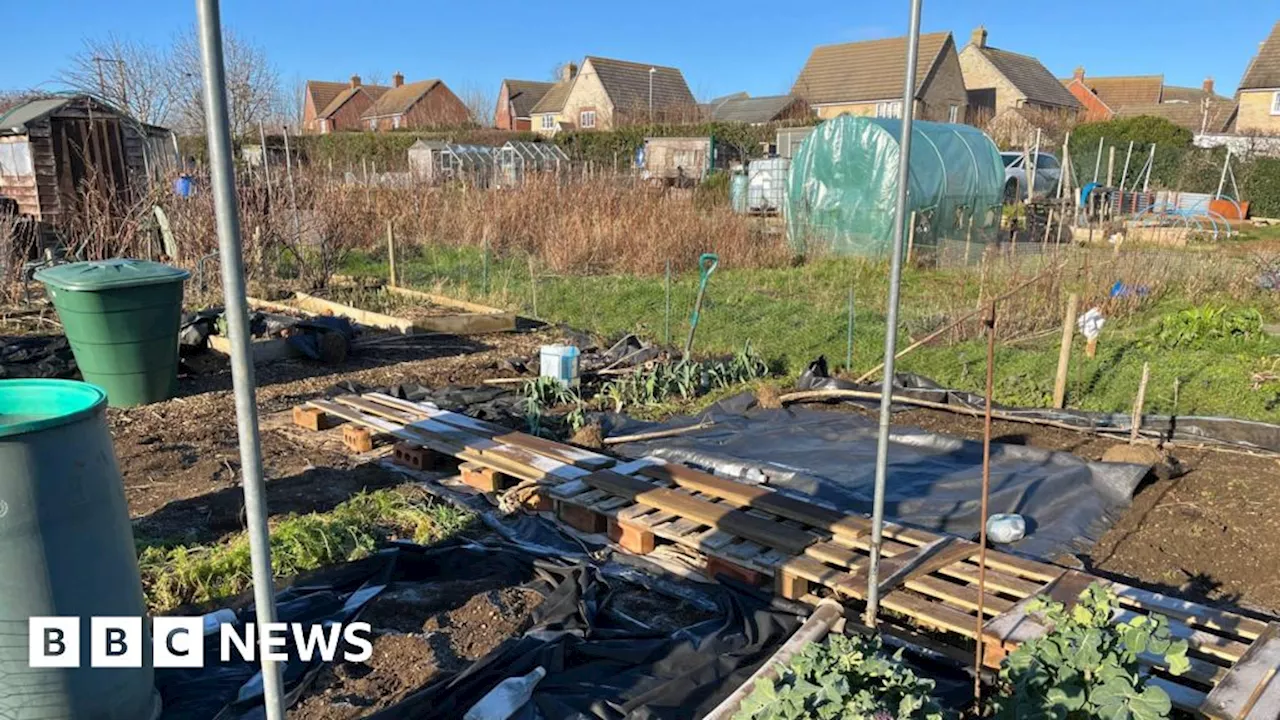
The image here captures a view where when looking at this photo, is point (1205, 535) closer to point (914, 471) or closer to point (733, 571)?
point (914, 471)

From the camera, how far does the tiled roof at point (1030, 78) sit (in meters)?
42.6

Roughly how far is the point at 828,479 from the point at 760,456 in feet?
1.82

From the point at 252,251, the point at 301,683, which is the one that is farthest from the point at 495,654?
the point at 252,251

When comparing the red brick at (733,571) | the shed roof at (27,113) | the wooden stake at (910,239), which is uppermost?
the shed roof at (27,113)

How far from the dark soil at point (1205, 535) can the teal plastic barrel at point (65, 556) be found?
3.90 m

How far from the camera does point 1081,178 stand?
82.8 ft

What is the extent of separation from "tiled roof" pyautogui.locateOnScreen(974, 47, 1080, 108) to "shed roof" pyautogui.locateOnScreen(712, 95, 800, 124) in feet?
38.4

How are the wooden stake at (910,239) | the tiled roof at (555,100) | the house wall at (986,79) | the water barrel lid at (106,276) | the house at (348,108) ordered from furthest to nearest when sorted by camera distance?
the house at (348,108), the tiled roof at (555,100), the house wall at (986,79), the wooden stake at (910,239), the water barrel lid at (106,276)

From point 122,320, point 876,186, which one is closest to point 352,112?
Answer: point 876,186

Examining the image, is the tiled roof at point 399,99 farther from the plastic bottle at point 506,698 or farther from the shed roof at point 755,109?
the plastic bottle at point 506,698

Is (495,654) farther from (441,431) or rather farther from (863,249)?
(863,249)

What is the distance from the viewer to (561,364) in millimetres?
6762

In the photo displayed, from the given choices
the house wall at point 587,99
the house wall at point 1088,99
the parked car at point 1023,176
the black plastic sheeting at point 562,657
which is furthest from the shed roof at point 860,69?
the black plastic sheeting at point 562,657

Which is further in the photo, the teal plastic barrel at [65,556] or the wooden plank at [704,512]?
the wooden plank at [704,512]
